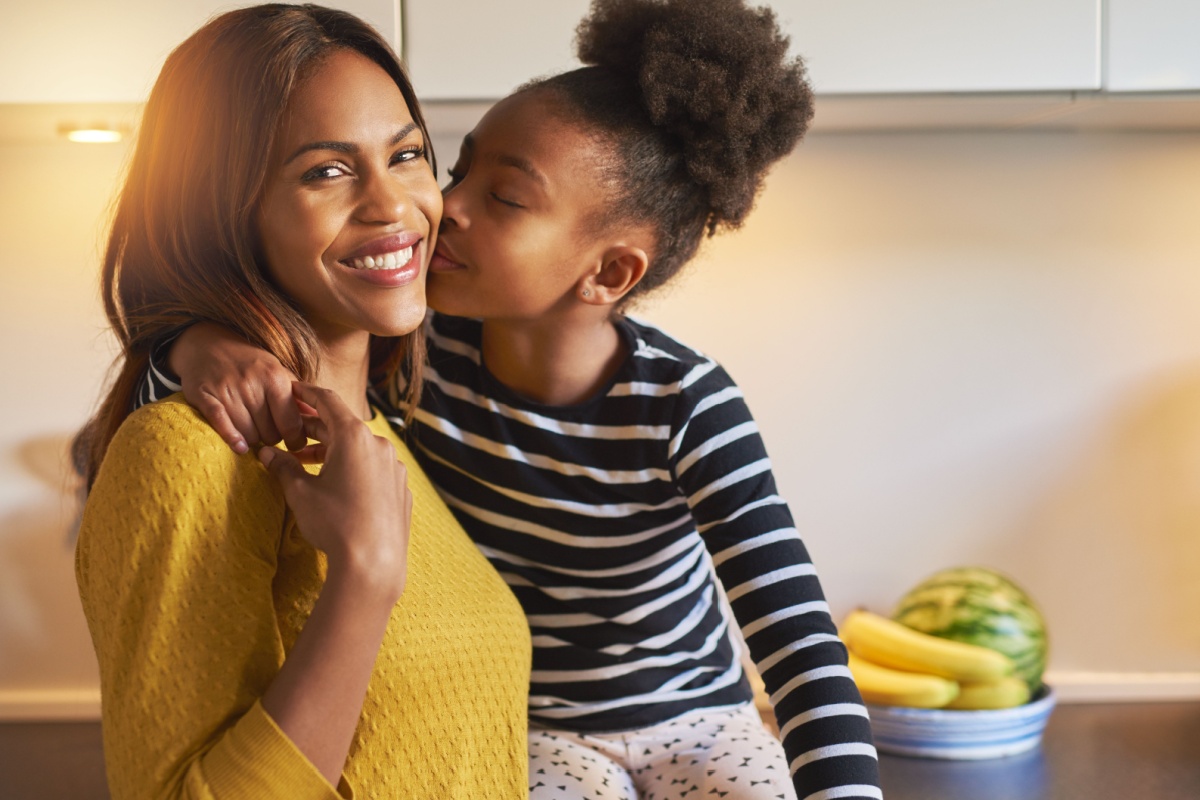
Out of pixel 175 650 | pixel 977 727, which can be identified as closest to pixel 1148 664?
pixel 977 727

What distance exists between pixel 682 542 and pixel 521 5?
55 cm

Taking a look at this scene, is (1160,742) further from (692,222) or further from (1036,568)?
(692,222)

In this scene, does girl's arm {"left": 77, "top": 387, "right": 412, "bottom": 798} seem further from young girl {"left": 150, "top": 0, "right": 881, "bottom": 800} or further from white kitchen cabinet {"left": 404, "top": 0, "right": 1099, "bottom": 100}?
white kitchen cabinet {"left": 404, "top": 0, "right": 1099, "bottom": 100}

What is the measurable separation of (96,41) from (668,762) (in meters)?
0.88

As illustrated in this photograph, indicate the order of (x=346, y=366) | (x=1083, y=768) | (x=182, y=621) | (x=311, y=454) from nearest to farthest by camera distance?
(x=182, y=621)
(x=311, y=454)
(x=346, y=366)
(x=1083, y=768)

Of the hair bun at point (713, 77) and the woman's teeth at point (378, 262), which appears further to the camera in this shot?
the hair bun at point (713, 77)

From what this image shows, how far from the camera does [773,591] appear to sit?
947 mm

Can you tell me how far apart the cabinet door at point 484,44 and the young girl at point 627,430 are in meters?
0.06

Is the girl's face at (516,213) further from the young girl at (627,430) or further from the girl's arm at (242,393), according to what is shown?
the girl's arm at (242,393)

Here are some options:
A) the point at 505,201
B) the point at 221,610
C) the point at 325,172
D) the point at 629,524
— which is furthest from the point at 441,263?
the point at 221,610

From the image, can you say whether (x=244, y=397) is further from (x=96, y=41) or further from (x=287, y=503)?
(x=96, y=41)

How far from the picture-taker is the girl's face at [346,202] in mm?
819

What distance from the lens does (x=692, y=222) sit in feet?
3.55

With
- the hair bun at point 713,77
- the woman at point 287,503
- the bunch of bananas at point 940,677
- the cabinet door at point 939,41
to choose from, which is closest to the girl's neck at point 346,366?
the woman at point 287,503
